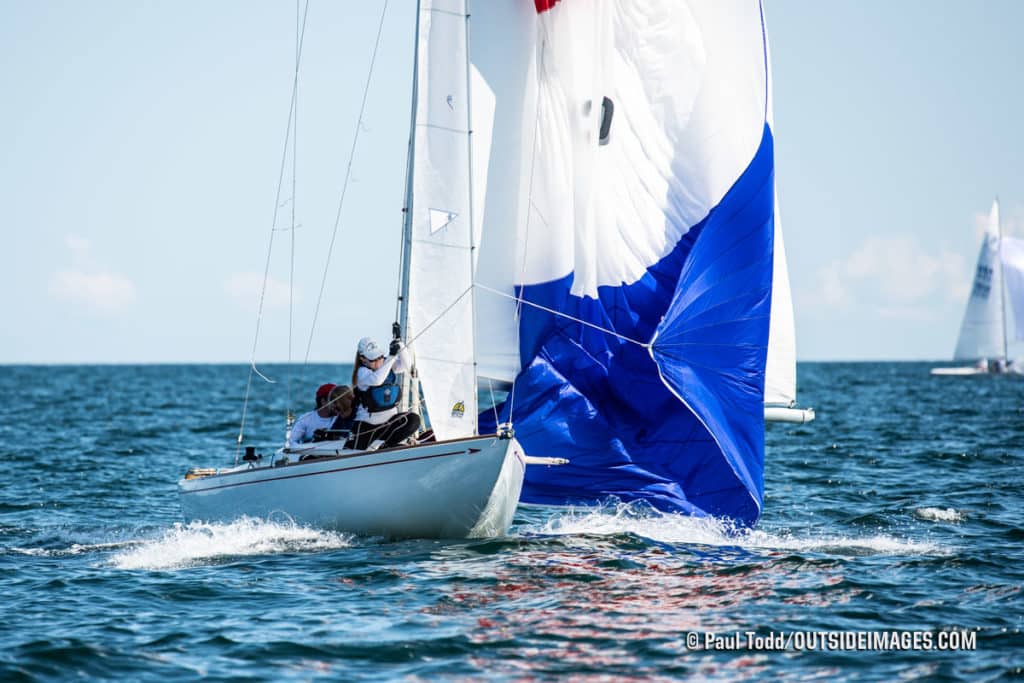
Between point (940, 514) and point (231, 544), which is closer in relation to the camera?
point (231, 544)

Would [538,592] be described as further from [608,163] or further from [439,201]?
[608,163]

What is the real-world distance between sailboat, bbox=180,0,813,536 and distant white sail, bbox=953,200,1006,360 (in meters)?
55.4

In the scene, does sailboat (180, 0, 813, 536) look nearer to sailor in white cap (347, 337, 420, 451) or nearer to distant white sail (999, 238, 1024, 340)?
sailor in white cap (347, 337, 420, 451)

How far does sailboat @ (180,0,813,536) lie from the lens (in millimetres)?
10688

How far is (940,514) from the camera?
1296 cm

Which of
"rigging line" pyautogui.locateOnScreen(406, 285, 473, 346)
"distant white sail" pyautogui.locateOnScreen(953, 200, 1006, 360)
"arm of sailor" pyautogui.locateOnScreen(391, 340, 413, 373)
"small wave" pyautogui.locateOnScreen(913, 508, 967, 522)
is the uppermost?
"distant white sail" pyautogui.locateOnScreen(953, 200, 1006, 360)

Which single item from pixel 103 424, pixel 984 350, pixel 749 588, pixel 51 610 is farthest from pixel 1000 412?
pixel 984 350

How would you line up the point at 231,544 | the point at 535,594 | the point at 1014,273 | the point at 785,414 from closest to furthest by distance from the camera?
the point at 535,594 → the point at 231,544 → the point at 785,414 → the point at 1014,273

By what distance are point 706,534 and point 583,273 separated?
9.29 ft

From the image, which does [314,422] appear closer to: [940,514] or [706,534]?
[706,534]

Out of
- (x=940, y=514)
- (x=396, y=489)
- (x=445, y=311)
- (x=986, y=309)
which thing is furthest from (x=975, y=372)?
(x=396, y=489)

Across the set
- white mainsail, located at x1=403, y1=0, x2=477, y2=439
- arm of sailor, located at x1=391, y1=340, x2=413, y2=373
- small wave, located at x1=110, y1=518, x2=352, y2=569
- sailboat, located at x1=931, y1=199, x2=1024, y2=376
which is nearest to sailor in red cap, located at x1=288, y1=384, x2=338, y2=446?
arm of sailor, located at x1=391, y1=340, x2=413, y2=373

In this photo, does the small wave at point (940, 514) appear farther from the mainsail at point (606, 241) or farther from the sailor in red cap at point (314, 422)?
the sailor in red cap at point (314, 422)

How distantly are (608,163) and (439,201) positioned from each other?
1991 mm
